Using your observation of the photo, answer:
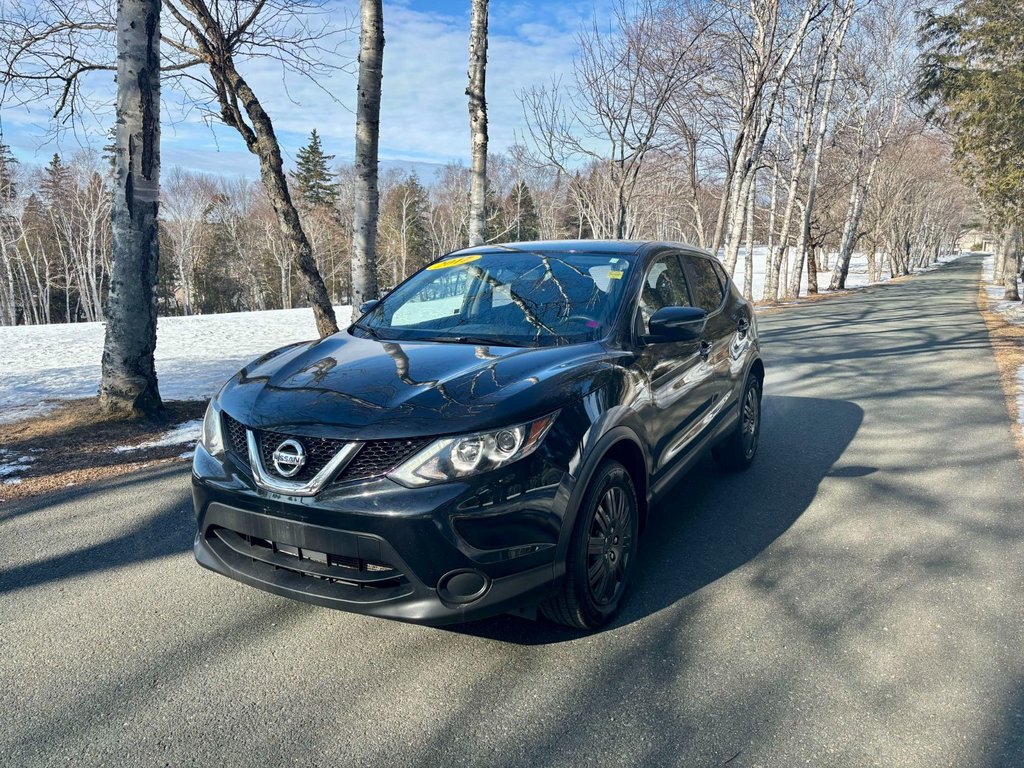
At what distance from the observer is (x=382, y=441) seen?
2.52 m

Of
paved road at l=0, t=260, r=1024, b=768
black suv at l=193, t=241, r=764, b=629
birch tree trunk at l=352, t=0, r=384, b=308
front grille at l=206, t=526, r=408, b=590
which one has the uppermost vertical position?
birch tree trunk at l=352, t=0, r=384, b=308

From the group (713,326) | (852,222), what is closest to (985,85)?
(713,326)

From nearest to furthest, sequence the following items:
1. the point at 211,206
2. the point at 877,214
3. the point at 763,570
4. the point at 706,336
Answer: the point at 763,570
the point at 706,336
the point at 877,214
the point at 211,206

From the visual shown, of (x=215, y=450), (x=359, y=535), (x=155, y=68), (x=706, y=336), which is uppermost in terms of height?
(x=155, y=68)

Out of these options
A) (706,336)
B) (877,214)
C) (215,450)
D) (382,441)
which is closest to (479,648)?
(382,441)

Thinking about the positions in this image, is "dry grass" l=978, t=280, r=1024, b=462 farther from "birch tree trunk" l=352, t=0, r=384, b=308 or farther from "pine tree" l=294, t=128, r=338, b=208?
"pine tree" l=294, t=128, r=338, b=208

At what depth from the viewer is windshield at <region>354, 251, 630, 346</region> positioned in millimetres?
3553

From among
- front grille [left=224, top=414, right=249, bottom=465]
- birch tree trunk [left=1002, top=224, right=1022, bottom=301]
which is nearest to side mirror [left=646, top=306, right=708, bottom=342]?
front grille [left=224, top=414, right=249, bottom=465]

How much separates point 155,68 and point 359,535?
6.09 m

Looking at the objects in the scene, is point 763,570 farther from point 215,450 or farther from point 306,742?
point 215,450

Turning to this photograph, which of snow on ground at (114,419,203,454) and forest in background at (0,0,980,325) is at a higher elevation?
forest in background at (0,0,980,325)

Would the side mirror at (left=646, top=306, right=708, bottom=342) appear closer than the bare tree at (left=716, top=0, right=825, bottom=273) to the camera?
Yes

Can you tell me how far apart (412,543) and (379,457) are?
34 centimetres

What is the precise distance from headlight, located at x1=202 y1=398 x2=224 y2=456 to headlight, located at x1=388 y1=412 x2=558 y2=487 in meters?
0.91
